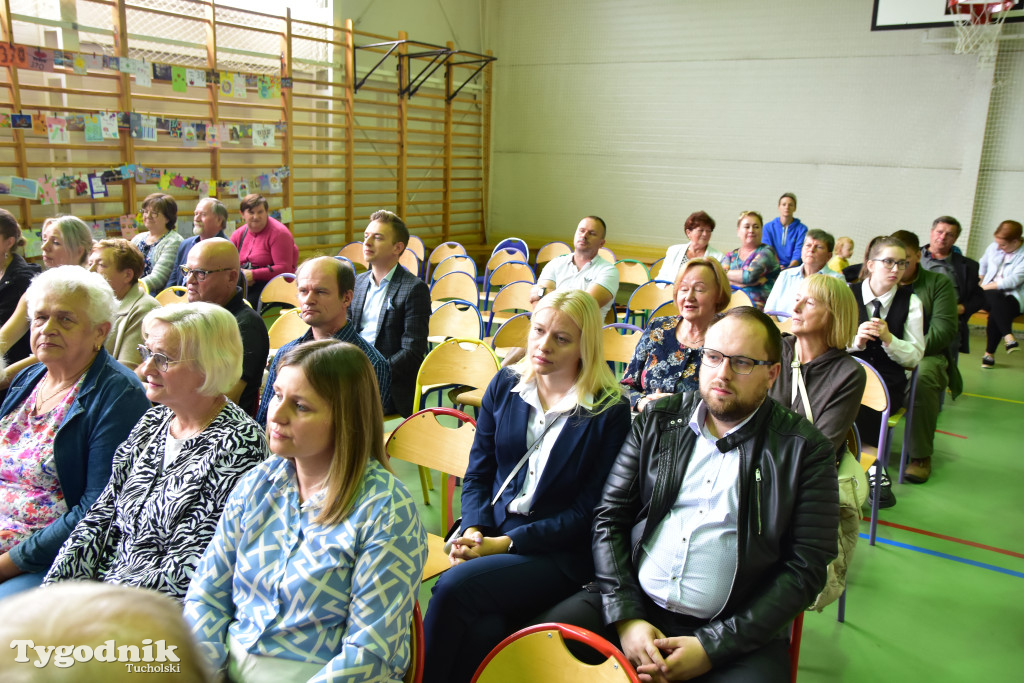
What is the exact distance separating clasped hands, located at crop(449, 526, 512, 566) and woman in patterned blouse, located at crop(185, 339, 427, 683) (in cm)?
43

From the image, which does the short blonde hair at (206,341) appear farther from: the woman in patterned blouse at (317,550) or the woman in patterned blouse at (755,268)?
the woman in patterned blouse at (755,268)

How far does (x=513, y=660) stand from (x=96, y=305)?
66.0 inches

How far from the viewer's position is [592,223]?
5.02 meters

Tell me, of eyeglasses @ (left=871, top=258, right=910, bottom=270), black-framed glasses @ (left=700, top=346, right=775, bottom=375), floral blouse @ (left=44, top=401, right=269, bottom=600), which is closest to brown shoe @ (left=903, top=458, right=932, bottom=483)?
eyeglasses @ (left=871, top=258, right=910, bottom=270)

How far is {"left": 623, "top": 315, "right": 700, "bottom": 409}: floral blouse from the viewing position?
3.01 m

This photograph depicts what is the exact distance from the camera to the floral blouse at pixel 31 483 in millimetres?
2055

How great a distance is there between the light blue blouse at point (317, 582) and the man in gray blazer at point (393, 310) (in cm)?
190

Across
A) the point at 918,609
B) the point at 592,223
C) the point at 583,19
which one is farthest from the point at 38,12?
the point at 918,609

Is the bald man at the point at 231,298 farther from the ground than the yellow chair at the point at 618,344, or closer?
farther from the ground

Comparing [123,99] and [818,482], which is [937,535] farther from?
[123,99]

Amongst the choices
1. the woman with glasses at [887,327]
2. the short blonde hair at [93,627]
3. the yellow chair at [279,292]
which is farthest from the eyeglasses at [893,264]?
the short blonde hair at [93,627]

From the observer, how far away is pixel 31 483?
2.07m

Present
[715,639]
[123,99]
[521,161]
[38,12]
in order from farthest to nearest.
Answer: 1. [521,161]
2. [123,99]
3. [38,12]
4. [715,639]

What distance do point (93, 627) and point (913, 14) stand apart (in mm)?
8430
